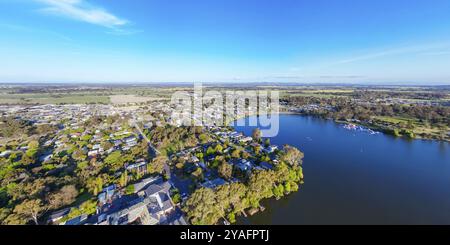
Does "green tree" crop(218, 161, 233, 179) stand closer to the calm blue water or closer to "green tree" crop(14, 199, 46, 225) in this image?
the calm blue water

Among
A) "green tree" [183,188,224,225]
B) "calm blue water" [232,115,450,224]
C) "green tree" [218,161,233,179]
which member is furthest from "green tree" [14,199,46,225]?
"calm blue water" [232,115,450,224]

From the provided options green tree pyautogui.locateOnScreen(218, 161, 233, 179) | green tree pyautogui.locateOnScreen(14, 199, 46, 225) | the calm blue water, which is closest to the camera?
green tree pyautogui.locateOnScreen(14, 199, 46, 225)

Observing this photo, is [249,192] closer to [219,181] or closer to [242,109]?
[219,181]

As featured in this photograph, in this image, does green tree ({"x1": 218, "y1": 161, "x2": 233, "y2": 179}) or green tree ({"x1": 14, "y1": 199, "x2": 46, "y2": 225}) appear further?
green tree ({"x1": 218, "y1": 161, "x2": 233, "y2": 179})

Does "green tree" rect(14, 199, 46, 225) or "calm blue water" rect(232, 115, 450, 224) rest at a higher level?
"green tree" rect(14, 199, 46, 225)

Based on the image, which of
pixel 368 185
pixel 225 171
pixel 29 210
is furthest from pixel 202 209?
pixel 368 185

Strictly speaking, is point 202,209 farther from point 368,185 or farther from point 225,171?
point 368,185

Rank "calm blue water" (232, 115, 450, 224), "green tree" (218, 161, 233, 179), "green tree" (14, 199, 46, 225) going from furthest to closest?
"green tree" (218, 161, 233, 179), "calm blue water" (232, 115, 450, 224), "green tree" (14, 199, 46, 225)

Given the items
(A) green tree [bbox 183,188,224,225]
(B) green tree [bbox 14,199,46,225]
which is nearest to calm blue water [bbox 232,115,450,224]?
(A) green tree [bbox 183,188,224,225]

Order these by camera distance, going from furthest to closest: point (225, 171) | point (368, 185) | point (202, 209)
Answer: point (368, 185), point (225, 171), point (202, 209)

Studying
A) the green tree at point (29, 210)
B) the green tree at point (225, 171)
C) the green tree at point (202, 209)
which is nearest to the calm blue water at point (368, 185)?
the green tree at point (202, 209)
